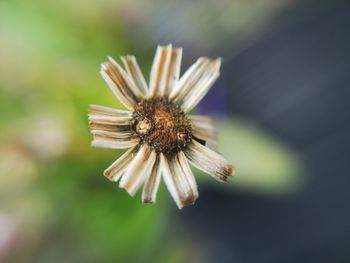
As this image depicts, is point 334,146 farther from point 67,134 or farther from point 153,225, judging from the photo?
point 67,134

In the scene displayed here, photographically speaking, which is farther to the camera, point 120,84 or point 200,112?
point 200,112

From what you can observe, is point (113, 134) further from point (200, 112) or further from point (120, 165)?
A: point (200, 112)

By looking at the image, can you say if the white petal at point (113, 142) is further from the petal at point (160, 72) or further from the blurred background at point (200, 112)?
the blurred background at point (200, 112)

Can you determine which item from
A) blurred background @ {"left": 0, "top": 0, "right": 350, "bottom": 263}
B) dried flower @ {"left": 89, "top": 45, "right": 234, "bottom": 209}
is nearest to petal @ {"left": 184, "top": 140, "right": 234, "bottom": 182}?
dried flower @ {"left": 89, "top": 45, "right": 234, "bottom": 209}

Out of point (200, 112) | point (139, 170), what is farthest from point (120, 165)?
point (200, 112)

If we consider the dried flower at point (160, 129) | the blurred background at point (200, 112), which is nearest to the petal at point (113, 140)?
the dried flower at point (160, 129)
